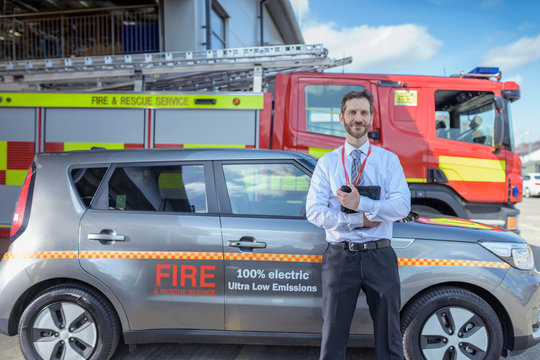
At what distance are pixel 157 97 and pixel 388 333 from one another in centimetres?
381

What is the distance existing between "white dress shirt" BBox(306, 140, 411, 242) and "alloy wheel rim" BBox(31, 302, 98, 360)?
1.69 metres

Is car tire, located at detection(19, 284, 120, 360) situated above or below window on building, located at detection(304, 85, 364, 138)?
below

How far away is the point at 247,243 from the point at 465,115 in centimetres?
361

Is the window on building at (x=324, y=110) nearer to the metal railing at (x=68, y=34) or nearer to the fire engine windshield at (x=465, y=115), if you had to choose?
the fire engine windshield at (x=465, y=115)

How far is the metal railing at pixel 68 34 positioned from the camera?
9.40 meters

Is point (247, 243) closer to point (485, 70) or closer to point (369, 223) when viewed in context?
point (369, 223)

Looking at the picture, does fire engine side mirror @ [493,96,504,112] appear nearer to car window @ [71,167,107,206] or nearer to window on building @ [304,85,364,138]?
window on building @ [304,85,364,138]

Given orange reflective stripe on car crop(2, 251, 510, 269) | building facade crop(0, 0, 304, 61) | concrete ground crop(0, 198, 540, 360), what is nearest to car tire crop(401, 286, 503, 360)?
orange reflective stripe on car crop(2, 251, 510, 269)

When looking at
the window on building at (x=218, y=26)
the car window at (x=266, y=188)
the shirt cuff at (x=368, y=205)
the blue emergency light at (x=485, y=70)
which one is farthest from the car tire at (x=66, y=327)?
the window on building at (x=218, y=26)

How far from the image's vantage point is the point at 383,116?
479 centimetres

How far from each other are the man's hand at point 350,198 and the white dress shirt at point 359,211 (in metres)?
0.08

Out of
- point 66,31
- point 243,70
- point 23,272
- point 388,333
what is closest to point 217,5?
point 66,31

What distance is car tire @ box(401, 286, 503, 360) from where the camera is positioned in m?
2.56

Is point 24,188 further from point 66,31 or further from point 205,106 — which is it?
point 66,31
